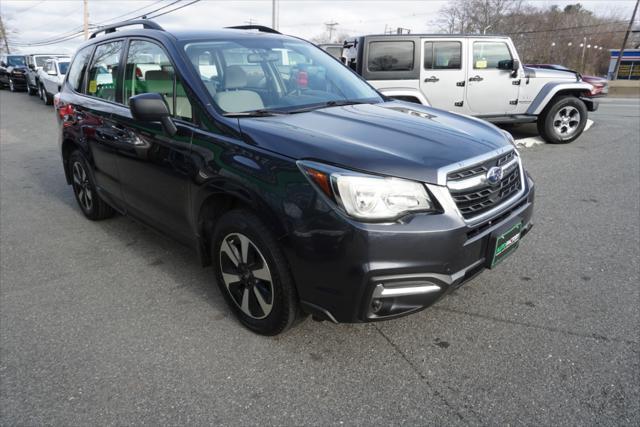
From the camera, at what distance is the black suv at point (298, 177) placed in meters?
2.15

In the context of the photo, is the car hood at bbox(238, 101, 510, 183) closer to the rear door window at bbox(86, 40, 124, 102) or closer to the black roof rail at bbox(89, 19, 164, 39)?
the black roof rail at bbox(89, 19, 164, 39)

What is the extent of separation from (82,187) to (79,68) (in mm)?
1219

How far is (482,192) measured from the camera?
2.45 m

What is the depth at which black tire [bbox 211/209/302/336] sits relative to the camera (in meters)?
2.41

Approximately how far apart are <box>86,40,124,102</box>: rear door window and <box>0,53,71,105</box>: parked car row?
6626mm

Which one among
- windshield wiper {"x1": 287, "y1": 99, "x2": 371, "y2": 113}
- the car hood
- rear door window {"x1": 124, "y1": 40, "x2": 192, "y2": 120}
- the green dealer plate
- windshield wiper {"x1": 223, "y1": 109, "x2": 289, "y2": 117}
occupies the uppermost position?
rear door window {"x1": 124, "y1": 40, "x2": 192, "y2": 120}

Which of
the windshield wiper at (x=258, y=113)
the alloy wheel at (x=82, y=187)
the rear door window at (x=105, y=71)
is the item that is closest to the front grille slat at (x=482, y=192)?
the windshield wiper at (x=258, y=113)

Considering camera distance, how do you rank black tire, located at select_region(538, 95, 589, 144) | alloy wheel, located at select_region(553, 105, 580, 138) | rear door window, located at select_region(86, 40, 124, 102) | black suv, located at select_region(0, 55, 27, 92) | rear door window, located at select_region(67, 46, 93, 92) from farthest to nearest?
1. black suv, located at select_region(0, 55, 27, 92)
2. alloy wheel, located at select_region(553, 105, 580, 138)
3. black tire, located at select_region(538, 95, 589, 144)
4. rear door window, located at select_region(67, 46, 93, 92)
5. rear door window, located at select_region(86, 40, 124, 102)

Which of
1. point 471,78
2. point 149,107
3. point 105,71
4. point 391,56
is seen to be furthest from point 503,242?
point 471,78

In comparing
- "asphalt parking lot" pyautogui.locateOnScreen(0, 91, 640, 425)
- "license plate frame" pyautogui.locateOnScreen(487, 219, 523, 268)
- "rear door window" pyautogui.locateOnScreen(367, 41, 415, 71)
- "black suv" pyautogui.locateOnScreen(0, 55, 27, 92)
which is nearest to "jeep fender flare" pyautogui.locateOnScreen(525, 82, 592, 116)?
"rear door window" pyautogui.locateOnScreen(367, 41, 415, 71)

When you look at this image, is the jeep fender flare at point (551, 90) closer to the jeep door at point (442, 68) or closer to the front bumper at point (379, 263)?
the jeep door at point (442, 68)

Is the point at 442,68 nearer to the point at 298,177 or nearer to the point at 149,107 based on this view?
the point at 149,107

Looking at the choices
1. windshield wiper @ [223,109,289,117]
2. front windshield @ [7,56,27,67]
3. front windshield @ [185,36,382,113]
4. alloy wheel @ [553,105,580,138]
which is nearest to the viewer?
windshield wiper @ [223,109,289,117]

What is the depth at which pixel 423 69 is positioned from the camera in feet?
26.6
